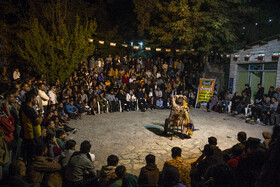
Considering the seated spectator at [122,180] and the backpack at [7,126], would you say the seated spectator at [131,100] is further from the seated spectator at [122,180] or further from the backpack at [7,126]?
the seated spectator at [122,180]

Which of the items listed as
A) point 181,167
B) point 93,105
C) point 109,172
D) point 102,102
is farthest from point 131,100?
point 109,172

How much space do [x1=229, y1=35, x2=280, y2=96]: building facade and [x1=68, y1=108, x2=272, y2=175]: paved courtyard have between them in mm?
4597

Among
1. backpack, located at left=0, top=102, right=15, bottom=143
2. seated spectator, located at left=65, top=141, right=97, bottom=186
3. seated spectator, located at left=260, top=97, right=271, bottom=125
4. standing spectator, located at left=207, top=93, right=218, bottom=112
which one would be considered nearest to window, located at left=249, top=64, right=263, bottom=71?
standing spectator, located at left=207, top=93, right=218, bottom=112

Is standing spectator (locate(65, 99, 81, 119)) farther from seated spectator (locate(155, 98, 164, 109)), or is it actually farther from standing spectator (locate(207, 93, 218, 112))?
standing spectator (locate(207, 93, 218, 112))

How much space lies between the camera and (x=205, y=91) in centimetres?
1434

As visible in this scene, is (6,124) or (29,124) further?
(29,124)

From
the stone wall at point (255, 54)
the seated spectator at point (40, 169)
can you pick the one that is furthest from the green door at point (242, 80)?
the seated spectator at point (40, 169)

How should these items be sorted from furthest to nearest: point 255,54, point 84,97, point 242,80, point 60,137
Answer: point 242,80 < point 255,54 < point 84,97 < point 60,137

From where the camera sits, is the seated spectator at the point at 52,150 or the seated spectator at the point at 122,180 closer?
the seated spectator at the point at 122,180

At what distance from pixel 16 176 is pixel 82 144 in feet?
3.47

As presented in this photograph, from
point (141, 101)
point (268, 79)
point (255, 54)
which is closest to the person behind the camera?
point (141, 101)

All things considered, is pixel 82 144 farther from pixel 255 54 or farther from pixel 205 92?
pixel 255 54

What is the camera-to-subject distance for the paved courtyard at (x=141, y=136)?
5867 millimetres

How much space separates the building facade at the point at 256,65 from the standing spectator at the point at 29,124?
13868 millimetres
